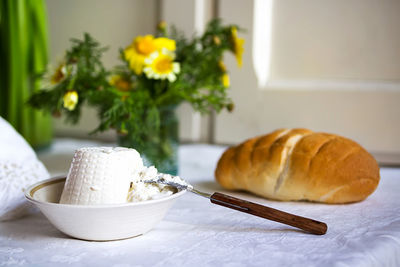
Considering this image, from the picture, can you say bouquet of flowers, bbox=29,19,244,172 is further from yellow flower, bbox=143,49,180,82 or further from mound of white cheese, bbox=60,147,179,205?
mound of white cheese, bbox=60,147,179,205

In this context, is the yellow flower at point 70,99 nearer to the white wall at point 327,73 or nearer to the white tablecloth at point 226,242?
the white tablecloth at point 226,242

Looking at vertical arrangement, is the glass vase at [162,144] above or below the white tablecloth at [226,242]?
above

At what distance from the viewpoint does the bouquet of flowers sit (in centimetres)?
69

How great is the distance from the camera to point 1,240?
0.45 m

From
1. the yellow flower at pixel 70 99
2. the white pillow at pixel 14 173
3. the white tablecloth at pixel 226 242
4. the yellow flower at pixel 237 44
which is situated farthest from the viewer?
the yellow flower at pixel 237 44

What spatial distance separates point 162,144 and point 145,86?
0.11 meters

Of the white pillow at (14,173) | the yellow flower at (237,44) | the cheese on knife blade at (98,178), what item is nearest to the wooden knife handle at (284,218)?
the cheese on knife blade at (98,178)

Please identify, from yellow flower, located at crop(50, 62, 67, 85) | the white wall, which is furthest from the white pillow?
the white wall

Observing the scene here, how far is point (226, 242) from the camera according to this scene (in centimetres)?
44

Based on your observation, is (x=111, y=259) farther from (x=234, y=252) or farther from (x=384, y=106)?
(x=384, y=106)

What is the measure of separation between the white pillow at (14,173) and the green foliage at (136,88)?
101 mm

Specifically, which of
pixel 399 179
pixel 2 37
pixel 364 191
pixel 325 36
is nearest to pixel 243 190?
pixel 364 191

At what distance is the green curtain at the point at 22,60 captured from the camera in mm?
905

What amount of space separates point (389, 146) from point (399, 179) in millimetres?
137
